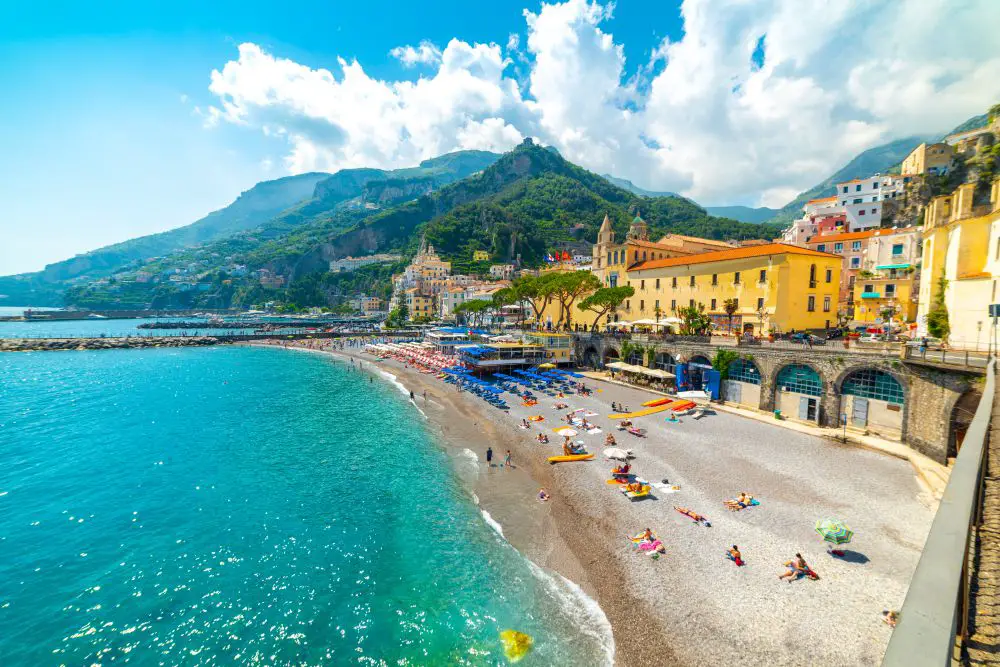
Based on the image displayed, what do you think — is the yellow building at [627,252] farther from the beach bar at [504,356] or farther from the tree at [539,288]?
the beach bar at [504,356]

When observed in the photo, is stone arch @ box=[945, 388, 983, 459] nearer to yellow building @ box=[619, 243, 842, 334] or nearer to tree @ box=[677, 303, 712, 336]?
yellow building @ box=[619, 243, 842, 334]

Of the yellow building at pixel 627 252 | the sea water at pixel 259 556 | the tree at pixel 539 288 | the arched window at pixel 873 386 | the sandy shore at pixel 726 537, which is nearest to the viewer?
the sandy shore at pixel 726 537

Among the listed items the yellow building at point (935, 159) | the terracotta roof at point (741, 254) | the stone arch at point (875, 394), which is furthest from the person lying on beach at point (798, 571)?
the yellow building at point (935, 159)

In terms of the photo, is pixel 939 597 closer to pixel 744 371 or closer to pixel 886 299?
pixel 744 371

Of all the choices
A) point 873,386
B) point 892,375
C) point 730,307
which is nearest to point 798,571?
point 892,375

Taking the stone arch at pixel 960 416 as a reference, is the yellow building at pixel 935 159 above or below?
above

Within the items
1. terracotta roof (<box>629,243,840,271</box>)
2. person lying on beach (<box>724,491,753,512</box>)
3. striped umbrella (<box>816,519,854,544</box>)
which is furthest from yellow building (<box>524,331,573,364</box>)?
striped umbrella (<box>816,519,854,544</box>)
